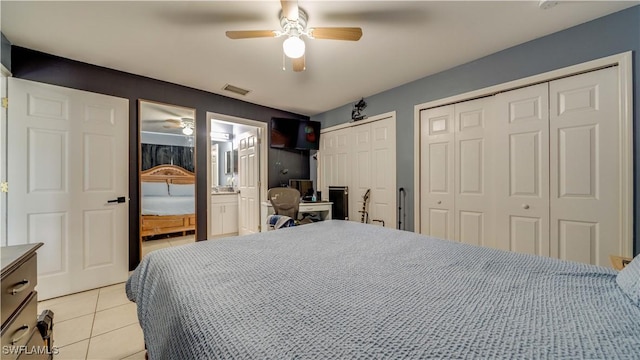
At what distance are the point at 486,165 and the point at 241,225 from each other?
4217 mm

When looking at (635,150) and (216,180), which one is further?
(216,180)

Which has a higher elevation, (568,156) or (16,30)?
(16,30)

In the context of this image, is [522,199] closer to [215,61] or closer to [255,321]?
[255,321]

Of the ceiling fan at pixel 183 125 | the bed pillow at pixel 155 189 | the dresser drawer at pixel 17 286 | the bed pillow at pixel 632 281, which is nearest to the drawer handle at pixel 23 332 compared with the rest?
the dresser drawer at pixel 17 286

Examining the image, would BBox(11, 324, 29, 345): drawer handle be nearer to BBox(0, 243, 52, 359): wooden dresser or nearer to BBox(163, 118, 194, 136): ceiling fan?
BBox(0, 243, 52, 359): wooden dresser

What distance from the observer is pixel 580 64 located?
1.95m

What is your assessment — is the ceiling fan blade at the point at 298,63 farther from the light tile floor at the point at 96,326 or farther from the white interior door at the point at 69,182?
the light tile floor at the point at 96,326

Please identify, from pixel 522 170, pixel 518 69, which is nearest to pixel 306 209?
pixel 522 170

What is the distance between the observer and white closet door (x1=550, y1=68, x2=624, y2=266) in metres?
1.84

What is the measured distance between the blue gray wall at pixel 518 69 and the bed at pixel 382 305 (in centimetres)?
187

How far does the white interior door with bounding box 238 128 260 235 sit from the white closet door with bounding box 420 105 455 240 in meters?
2.78

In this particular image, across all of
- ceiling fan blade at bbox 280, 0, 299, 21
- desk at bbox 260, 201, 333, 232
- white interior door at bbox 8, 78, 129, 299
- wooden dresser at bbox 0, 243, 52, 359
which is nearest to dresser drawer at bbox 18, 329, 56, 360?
wooden dresser at bbox 0, 243, 52, 359

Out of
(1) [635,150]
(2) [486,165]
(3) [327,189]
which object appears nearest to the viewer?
(1) [635,150]

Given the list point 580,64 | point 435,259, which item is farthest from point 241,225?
point 580,64
